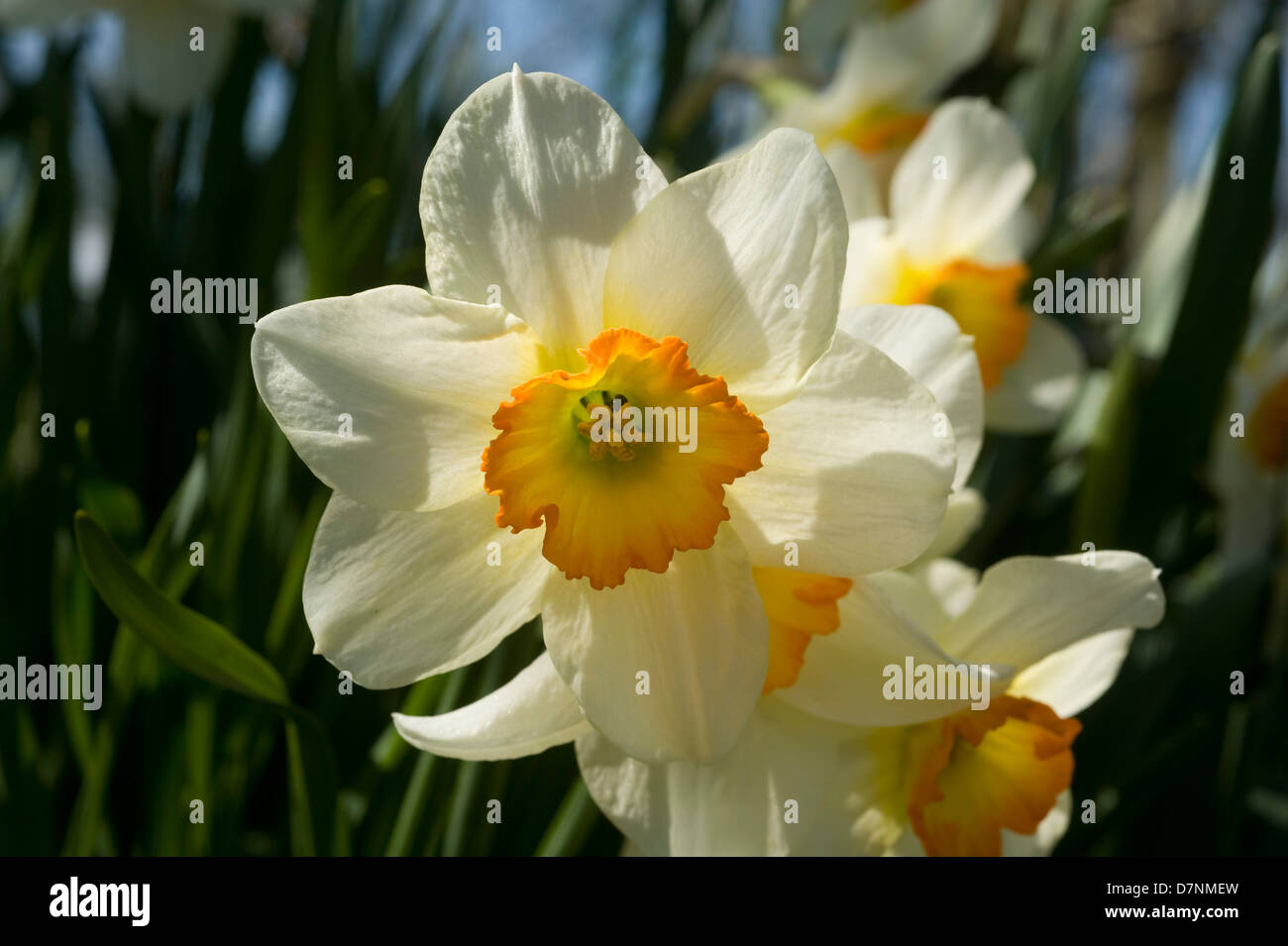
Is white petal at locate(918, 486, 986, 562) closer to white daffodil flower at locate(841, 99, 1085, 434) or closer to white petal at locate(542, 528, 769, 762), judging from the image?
white petal at locate(542, 528, 769, 762)

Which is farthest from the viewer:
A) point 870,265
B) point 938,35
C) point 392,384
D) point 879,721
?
point 938,35

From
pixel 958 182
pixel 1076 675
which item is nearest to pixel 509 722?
pixel 1076 675

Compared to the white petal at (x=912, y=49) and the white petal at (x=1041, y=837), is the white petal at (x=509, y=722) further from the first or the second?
the white petal at (x=912, y=49)

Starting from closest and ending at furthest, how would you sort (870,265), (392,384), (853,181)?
(392,384), (870,265), (853,181)

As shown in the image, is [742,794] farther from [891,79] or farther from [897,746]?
[891,79]

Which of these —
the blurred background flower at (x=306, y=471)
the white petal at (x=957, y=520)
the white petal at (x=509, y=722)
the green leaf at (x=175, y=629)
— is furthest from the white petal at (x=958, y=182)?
the green leaf at (x=175, y=629)

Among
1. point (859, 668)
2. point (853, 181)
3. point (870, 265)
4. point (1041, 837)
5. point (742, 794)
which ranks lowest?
point (1041, 837)

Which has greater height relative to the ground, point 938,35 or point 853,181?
point 938,35
